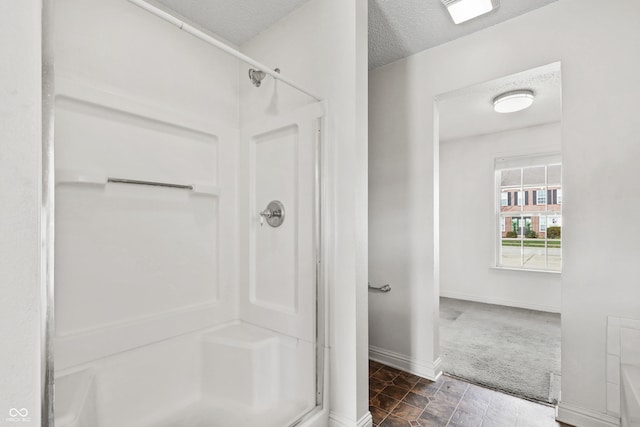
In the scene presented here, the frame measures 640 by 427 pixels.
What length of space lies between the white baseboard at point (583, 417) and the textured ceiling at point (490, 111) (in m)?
2.01

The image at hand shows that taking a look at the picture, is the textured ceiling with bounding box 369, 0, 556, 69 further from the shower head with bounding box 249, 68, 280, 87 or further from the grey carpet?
the grey carpet

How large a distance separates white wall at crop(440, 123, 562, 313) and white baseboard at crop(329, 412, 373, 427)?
3394 mm

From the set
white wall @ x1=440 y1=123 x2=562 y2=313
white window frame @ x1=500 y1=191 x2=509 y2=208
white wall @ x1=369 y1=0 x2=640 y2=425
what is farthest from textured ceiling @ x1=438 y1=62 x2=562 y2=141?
white window frame @ x1=500 y1=191 x2=509 y2=208

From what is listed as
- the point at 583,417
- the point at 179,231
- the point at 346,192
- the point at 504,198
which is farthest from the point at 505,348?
the point at 179,231

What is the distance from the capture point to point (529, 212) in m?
4.11

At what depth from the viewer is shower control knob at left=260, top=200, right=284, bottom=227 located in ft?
5.92

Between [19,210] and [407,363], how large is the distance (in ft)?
7.90

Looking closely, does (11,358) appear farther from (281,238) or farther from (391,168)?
(391,168)

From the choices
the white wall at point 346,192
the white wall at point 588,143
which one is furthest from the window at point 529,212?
the white wall at point 346,192

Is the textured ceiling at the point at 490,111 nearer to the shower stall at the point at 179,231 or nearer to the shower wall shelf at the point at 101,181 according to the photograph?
the shower stall at the point at 179,231

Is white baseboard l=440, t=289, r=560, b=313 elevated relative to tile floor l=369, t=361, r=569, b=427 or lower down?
lower down

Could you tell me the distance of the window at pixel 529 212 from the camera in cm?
396

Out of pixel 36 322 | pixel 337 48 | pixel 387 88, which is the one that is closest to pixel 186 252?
pixel 36 322

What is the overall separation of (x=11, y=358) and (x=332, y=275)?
4.20ft
